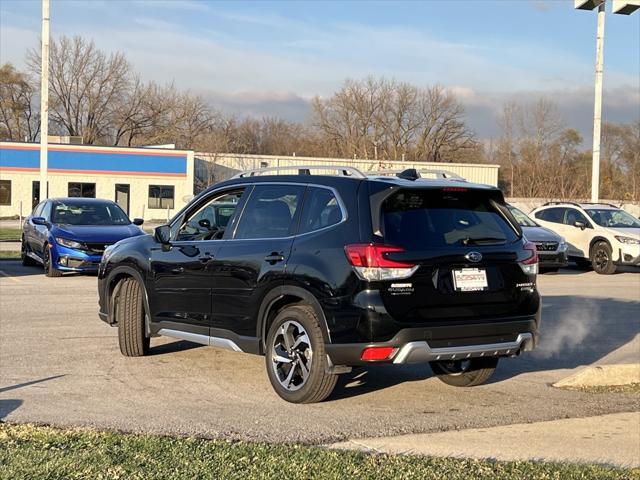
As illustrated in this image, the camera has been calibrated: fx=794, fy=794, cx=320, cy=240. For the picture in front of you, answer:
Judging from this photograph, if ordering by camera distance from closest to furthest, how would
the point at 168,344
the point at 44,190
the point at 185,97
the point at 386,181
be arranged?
the point at 386,181
the point at 168,344
the point at 44,190
the point at 185,97

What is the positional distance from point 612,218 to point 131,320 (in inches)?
633

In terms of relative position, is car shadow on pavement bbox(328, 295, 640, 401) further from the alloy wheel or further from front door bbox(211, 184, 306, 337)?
front door bbox(211, 184, 306, 337)

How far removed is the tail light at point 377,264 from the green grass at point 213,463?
1407 mm

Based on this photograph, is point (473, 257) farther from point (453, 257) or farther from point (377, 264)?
point (377, 264)

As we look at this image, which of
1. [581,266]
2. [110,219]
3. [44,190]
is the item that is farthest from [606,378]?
[44,190]

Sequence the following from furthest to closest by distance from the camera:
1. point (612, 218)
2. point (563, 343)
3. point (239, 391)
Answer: point (612, 218) < point (563, 343) < point (239, 391)

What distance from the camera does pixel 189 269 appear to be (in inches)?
299

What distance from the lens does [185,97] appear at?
7800 cm

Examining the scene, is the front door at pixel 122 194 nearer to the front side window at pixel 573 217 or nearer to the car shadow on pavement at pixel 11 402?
the front side window at pixel 573 217

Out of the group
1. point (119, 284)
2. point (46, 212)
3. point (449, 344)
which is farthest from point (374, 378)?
point (46, 212)

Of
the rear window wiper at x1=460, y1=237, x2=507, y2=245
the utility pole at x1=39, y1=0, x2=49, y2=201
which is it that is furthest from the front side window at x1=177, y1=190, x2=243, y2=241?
the utility pole at x1=39, y1=0, x2=49, y2=201

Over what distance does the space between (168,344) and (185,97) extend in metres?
71.4

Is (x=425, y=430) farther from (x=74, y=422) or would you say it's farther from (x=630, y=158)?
(x=630, y=158)

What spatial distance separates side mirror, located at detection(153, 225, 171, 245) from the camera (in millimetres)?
7980
